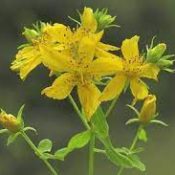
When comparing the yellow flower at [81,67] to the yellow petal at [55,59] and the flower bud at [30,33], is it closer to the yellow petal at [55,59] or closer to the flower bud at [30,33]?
the yellow petal at [55,59]

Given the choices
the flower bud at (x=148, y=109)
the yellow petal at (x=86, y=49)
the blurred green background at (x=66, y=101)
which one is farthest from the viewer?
the blurred green background at (x=66, y=101)

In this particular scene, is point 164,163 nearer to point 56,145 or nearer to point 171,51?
point 56,145

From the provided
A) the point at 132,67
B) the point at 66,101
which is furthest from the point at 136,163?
the point at 66,101

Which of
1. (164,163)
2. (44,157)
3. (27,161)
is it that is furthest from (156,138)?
(44,157)

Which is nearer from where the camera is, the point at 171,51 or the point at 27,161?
the point at 27,161

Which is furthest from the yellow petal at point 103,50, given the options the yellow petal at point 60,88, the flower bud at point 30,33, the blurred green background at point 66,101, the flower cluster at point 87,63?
the blurred green background at point 66,101

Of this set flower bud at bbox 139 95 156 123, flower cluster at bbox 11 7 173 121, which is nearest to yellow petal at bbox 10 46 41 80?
flower cluster at bbox 11 7 173 121

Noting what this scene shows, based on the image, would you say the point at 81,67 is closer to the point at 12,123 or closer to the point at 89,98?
the point at 89,98
